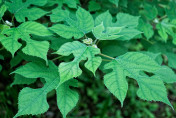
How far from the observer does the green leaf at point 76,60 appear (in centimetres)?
125

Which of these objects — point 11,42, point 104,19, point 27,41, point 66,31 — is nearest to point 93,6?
point 104,19

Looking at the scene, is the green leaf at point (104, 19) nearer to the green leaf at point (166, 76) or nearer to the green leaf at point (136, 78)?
the green leaf at point (136, 78)

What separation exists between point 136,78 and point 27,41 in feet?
3.04

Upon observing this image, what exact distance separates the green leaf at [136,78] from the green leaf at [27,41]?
54cm

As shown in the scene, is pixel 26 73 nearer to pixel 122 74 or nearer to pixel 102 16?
pixel 122 74

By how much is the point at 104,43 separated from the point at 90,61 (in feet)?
3.12

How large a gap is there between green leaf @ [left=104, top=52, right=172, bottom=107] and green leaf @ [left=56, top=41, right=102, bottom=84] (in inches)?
6.2

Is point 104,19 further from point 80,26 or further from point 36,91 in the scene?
point 36,91

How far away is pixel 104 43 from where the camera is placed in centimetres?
225

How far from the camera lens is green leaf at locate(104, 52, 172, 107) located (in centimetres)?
130

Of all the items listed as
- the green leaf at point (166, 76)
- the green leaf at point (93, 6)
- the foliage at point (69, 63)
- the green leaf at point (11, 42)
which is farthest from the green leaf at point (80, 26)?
the green leaf at point (166, 76)

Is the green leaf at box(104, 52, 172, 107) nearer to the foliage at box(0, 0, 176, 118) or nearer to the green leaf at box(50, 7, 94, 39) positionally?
Result: the foliage at box(0, 0, 176, 118)

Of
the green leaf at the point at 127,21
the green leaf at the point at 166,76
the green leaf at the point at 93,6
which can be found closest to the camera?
A: the green leaf at the point at 166,76

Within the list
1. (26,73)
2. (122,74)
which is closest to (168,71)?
(122,74)
